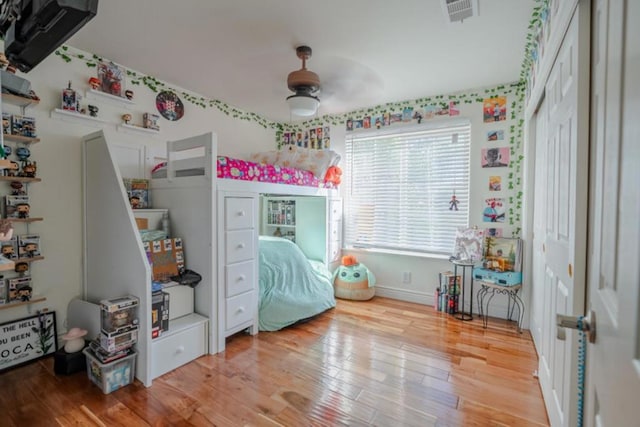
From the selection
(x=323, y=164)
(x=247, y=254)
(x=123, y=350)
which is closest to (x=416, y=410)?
(x=247, y=254)

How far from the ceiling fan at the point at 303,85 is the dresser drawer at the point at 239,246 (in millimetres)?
1154

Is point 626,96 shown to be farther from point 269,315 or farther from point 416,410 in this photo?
point 269,315

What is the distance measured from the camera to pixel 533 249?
2.64 m

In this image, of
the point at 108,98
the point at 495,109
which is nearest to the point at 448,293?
the point at 495,109

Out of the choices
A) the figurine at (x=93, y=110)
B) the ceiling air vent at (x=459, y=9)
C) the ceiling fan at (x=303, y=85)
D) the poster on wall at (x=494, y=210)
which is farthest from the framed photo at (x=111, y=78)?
the poster on wall at (x=494, y=210)

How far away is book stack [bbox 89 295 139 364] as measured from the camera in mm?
1842

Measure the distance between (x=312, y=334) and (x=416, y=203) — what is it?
192 centimetres

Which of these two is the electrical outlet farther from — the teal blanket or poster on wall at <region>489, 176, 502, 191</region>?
poster on wall at <region>489, 176, 502, 191</region>

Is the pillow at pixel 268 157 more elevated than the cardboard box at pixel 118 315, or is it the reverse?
the pillow at pixel 268 157

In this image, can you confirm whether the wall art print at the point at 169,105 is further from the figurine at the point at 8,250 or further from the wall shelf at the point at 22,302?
the wall shelf at the point at 22,302

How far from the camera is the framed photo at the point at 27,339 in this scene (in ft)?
6.74

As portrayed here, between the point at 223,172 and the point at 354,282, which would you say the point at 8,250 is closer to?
the point at 223,172

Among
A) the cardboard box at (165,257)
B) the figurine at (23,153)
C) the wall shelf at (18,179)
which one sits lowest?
the cardboard box at (165,257)

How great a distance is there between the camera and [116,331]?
1856 millimetres
